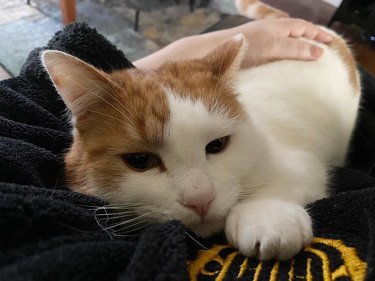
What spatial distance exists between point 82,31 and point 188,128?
0.56 meters

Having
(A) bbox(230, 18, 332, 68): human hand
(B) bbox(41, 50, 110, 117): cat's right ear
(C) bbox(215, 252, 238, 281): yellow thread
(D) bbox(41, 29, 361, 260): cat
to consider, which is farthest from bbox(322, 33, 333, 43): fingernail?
(C) bbox(215, 252, 238, 281): yellow thread

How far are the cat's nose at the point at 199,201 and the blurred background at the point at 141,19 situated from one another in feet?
5.87

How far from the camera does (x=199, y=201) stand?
0.70 meters

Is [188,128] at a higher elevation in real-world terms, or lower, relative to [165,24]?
higher

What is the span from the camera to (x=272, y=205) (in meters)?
0.75

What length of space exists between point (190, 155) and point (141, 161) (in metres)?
0.11

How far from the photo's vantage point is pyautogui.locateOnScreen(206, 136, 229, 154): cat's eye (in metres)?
0.82

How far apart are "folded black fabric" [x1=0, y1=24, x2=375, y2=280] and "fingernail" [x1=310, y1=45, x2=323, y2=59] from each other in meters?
0.75

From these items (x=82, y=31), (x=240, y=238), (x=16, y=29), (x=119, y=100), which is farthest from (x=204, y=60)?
(x=16, y=29)

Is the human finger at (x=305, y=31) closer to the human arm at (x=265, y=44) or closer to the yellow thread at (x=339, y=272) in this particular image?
the human arm at (x=265, y=44)

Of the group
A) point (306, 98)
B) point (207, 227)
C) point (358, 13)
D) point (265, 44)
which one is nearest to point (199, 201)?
point (207, 227)

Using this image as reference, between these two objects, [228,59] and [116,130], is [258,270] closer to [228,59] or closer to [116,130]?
[116,130]

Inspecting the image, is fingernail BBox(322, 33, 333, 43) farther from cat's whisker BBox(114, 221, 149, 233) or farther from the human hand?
cat's whisker BBox(114, 221, 149, 233)

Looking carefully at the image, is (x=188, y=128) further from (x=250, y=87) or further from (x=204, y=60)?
(x=250, y=87)
